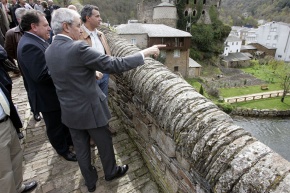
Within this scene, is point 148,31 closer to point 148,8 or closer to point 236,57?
point 148,8

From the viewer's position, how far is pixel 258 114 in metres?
25.8

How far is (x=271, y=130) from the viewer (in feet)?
77.8

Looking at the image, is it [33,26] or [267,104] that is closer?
[33,26]

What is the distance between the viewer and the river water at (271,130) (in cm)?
2119

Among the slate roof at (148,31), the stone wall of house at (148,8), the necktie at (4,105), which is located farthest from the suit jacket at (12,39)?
the stone wall of house at (148,8)

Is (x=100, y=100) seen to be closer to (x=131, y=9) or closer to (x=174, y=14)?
(x=174, y=14)

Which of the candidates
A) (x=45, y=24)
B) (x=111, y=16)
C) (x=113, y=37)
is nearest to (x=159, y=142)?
(x=45, y=24)

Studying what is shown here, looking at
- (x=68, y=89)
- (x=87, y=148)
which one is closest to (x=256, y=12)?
(x=87, y=148)

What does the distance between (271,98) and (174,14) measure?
19.8 metres

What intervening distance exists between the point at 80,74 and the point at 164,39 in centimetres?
2652

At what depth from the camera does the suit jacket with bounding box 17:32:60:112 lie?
278cm

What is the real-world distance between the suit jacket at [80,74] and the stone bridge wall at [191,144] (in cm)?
51

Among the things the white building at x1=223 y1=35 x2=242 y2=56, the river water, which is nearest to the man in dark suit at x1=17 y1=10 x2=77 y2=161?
the river water

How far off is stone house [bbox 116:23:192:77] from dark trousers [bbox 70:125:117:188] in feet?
80.5
